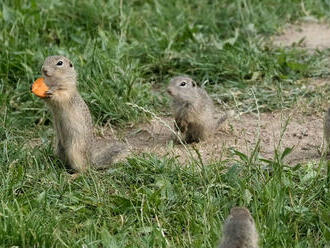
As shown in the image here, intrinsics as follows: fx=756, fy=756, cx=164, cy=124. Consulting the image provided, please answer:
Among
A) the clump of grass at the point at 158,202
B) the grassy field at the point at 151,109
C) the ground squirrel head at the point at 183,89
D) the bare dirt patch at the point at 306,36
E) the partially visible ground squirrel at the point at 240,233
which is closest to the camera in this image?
the partially visible ground squirrel at the point at 240,233

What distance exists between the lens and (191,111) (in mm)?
7629

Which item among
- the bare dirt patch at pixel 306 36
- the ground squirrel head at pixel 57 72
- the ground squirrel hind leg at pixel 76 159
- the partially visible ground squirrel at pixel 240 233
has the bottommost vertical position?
the ground squirrel hind leg at pixel 76 159

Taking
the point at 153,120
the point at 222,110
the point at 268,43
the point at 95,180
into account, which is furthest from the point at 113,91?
the point at 268,43

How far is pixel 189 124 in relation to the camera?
758 cm

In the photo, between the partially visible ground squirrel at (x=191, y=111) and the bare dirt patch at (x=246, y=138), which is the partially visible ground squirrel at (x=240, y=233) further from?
the partially visible ground squirrel at (x=191, y=111)

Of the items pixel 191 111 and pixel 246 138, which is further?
pixel 191 111

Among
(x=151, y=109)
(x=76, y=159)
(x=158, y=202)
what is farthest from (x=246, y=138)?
(x=158, y=202)

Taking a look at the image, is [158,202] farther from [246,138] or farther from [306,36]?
[306,36]

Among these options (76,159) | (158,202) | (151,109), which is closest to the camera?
(158,202)

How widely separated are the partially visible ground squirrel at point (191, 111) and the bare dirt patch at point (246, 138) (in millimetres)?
118

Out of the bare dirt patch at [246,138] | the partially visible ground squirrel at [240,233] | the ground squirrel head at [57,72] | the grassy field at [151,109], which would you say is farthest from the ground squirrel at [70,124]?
the partially visible ground squirrel at [240,233]

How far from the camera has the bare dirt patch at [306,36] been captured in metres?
9.42

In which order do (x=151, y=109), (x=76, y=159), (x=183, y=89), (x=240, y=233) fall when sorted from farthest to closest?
(x=151, y=109), (x=183, y=89), (x=76, y=159), (x=240, y=233)

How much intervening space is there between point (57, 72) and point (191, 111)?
1506 mm
